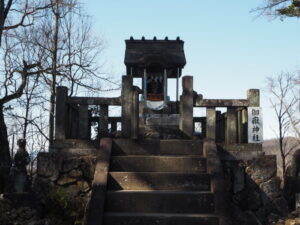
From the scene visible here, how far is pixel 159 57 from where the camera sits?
1352 centimetres

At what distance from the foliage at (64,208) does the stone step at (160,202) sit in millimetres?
764

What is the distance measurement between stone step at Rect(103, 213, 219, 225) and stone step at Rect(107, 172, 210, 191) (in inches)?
29.6

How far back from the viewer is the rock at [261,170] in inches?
263

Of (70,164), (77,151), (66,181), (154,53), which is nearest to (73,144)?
(77,151)

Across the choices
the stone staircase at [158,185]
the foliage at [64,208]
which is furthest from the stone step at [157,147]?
the foliage at [64,208]

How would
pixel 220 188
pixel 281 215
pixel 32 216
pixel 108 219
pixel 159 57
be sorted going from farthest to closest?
pixel 159 57
pixel 281 215
pixel 32 216
pixel 220 188
pixel 108 219

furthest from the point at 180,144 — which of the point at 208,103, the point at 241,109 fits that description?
the point at 241,109

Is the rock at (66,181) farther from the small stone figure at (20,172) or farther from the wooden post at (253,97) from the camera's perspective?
the wooden post at (253,97)

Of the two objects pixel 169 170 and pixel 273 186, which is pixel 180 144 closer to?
pixel 169 170

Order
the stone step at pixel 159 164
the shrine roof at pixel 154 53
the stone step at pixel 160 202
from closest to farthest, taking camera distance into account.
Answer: the stone step at pixel 160 202, the stone step at pixel 159 164, the shrine roof at pixel 154 53

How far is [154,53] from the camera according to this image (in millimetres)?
13727

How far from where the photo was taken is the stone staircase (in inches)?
204

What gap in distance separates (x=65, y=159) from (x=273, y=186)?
3713mm

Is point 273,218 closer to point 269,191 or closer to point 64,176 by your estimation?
point 269,191
